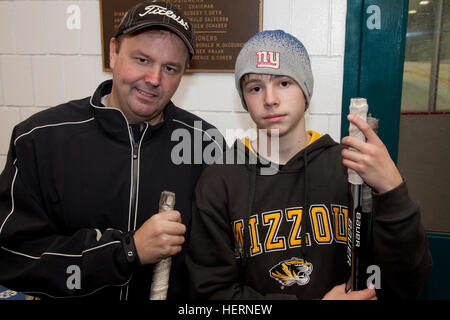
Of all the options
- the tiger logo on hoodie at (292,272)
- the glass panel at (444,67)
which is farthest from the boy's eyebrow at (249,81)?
the glass panel at (444,67)

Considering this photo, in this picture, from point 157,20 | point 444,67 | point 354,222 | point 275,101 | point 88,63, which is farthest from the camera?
point 88,63

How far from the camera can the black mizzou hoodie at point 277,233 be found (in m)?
1.04

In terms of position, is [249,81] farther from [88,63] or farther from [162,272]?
[88,63]

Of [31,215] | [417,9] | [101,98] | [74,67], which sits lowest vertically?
[31,215]

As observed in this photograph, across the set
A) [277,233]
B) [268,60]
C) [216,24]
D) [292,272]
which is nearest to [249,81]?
[268,60]

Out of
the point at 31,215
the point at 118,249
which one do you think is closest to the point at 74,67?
the point at 31,215

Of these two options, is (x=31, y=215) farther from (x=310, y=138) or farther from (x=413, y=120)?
(x=413, y=120)

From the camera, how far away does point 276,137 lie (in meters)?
1.13

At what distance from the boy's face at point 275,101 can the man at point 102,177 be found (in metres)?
0.33

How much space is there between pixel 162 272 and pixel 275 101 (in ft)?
2.03

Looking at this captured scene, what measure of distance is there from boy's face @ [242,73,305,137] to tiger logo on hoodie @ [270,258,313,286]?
393mm

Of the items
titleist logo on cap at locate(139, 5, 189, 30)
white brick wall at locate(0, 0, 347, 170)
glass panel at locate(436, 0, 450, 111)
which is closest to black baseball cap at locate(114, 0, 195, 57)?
titleist logo on cap at locate(139, 5, 189, 30)

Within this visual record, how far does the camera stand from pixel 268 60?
106 centimetres
